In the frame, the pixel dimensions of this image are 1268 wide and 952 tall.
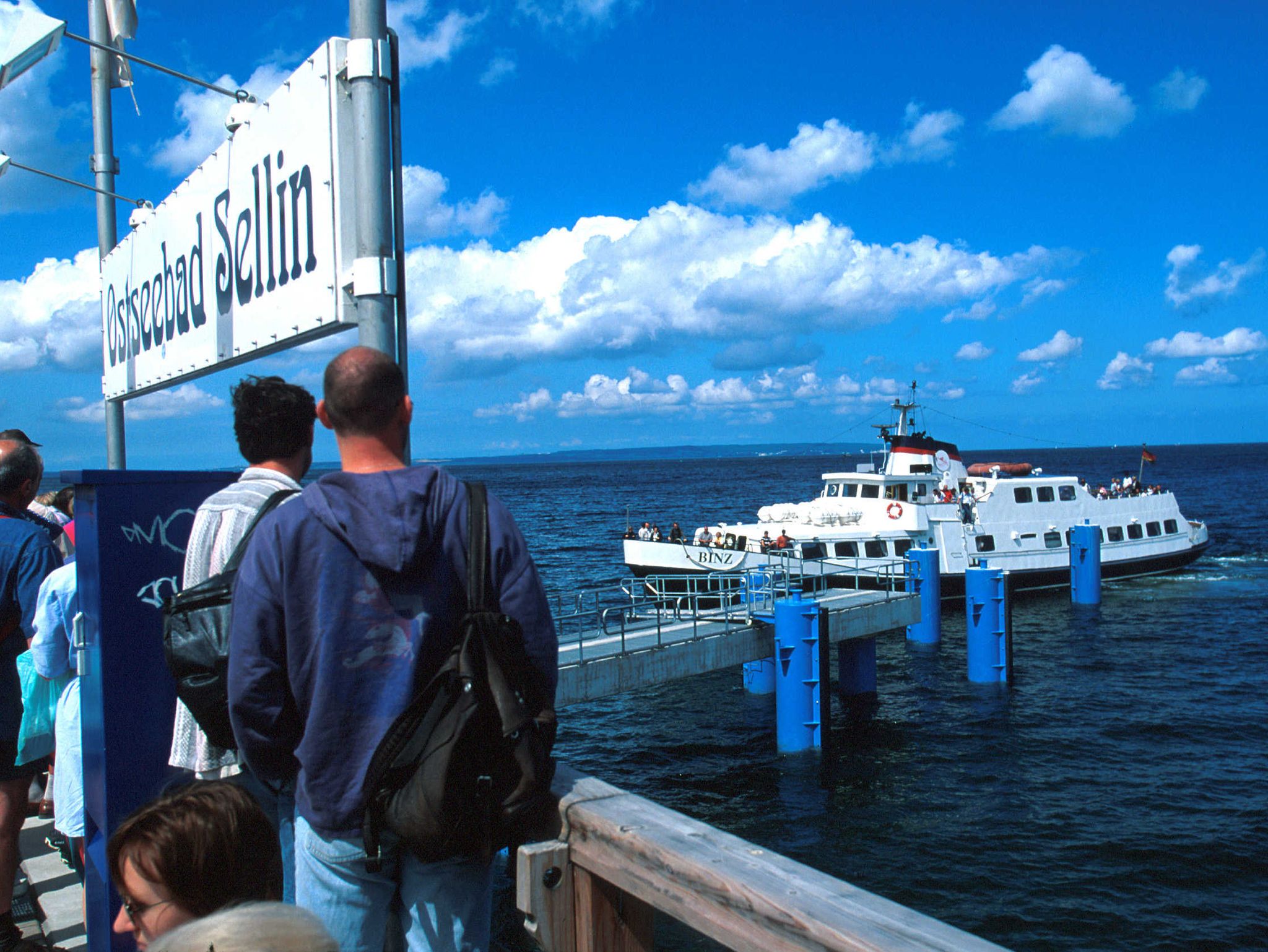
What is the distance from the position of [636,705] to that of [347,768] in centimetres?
1986

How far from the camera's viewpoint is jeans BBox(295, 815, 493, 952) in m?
2.44

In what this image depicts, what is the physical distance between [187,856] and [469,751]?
663 millimetres

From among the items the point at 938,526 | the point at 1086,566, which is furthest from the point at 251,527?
the point at 1086,566

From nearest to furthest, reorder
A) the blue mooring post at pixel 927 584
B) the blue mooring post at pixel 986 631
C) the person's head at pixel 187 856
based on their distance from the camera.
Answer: the person's head at pixel 187 856
the blue mooring post at pixel 986 631
the blue mooring post at pixel 927 584

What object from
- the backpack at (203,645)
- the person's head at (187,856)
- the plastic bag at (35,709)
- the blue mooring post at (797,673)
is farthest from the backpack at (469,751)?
the blue mooring post at (797,673)

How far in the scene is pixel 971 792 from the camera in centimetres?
1584

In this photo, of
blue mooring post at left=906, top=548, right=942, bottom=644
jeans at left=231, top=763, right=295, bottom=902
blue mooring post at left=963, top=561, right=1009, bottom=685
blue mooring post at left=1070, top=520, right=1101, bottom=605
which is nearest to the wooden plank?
jeans at left=231, top=763, right=295, bottom=902

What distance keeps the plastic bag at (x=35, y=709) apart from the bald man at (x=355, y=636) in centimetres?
302

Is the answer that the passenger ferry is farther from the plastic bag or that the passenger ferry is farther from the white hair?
the white hair

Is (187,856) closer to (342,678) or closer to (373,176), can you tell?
(342,678)

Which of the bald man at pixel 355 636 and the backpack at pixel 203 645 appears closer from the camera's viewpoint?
the bald man at pixel 355 636

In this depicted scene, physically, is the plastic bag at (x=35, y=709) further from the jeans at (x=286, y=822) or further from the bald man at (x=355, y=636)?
the bald man at (x=355, y=636)

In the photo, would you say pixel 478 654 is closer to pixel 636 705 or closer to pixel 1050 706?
pixel 636 705

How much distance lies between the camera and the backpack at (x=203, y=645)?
9.05ft
